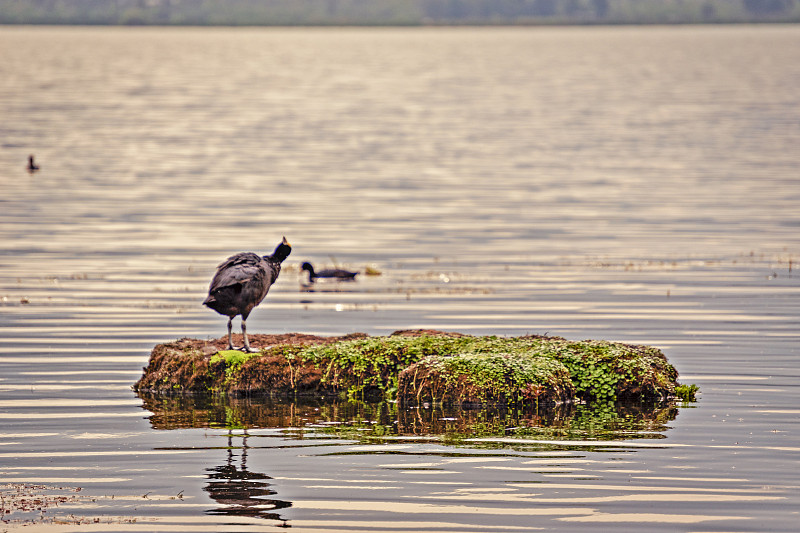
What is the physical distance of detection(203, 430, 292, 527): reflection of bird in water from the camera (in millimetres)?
15117

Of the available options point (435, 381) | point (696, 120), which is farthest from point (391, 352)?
point (696, 120)

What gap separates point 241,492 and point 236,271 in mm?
5617

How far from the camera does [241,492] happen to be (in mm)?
15867

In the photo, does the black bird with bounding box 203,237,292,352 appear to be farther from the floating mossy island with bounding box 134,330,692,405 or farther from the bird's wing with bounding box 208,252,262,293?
the floating mossy island with bounding box 134,330,692,405

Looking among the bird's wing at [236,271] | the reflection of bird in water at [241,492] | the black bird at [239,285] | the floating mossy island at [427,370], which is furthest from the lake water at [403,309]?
the bird's wing at [236,271]

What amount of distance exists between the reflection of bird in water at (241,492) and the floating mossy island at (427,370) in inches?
156

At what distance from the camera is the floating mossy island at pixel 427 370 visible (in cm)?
2048

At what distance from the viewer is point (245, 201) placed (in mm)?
58594

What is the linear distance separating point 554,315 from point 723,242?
1503cm

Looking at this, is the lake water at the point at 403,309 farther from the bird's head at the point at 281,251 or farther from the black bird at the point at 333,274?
the bird's head at the point at 281,251

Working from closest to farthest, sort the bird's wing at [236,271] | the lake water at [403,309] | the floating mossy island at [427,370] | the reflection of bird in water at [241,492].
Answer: the reflection of bird in water at [241,492] < the lake water at [403,309] < the floating mossy island at [427,370] < the bird's wing at [236,271]

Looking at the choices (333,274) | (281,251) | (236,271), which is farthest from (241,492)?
(333,274)

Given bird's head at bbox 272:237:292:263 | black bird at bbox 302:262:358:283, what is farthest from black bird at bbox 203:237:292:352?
black bird at bbox 302:262:358:283

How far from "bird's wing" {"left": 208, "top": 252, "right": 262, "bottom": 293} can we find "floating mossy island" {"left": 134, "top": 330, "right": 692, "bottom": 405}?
1267 mm
